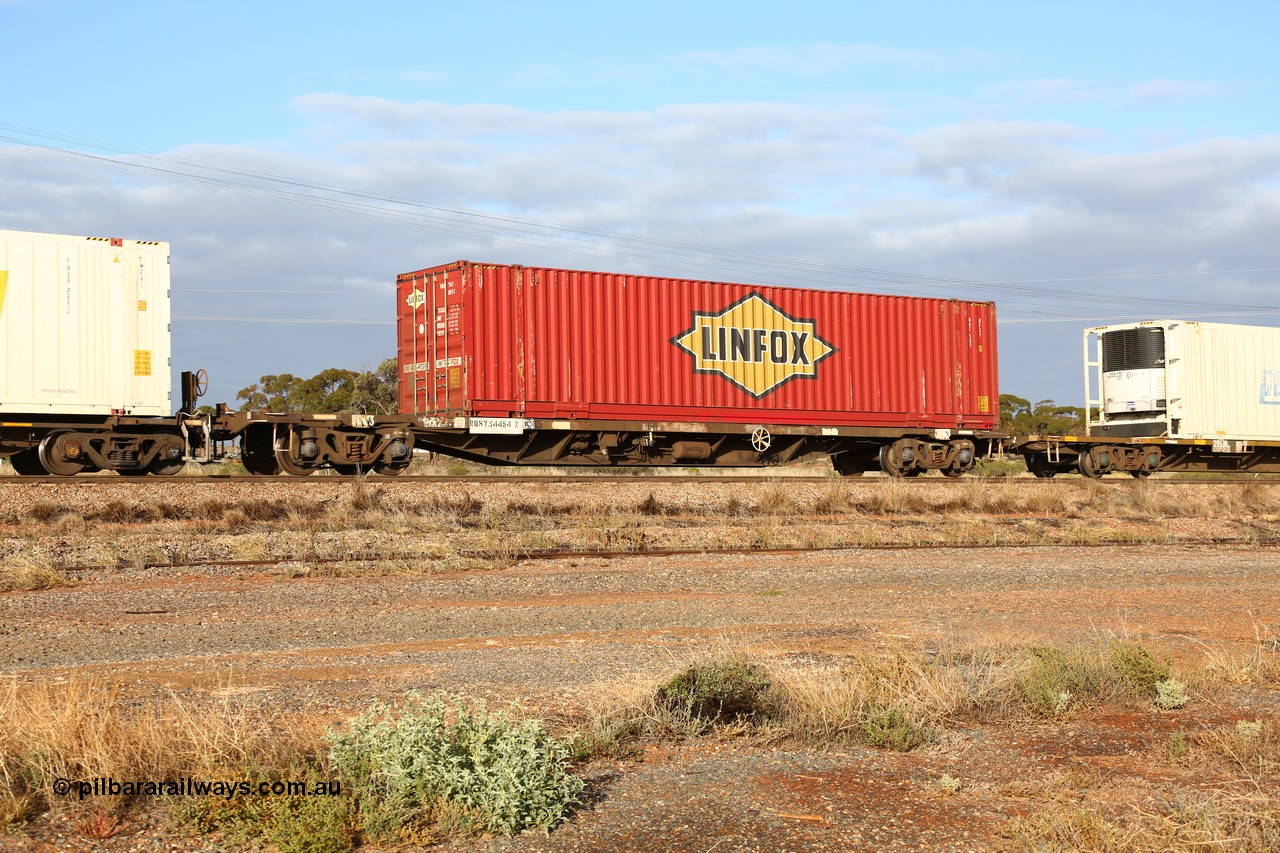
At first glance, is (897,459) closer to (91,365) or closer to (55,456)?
(91,365)

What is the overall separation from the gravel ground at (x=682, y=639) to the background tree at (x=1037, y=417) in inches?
1626

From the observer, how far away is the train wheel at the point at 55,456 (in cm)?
1498

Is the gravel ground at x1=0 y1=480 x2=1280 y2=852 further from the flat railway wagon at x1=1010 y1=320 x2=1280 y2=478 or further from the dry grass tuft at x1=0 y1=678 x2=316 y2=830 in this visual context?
the flat railway wagon at x1=1010 y1=320 x2=1280 y2=478

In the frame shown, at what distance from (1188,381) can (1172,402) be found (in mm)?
578

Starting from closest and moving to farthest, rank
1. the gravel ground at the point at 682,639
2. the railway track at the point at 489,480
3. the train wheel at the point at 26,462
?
the gravel ground at the point at 682,639 → the railway track at the point at 489,480 → the train wheel at the point at 26,462

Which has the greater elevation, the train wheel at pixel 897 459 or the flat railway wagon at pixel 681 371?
the flat railway wagon at pixel 681 371

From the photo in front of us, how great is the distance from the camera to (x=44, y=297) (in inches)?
597

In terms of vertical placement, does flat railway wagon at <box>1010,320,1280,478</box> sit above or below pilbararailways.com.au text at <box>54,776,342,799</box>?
above

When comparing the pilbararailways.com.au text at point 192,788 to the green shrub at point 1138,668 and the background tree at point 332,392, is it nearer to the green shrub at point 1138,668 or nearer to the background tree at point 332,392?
the green shrub at point 1138,668

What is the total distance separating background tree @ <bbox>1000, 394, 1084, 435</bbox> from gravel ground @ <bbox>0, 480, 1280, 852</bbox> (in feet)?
136

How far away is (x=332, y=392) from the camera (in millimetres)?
45344

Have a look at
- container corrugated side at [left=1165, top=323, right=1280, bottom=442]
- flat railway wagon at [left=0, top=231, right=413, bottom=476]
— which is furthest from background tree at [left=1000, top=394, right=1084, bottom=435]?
flat railway wagon at [left=0, top=231, right=413, bottom=476]

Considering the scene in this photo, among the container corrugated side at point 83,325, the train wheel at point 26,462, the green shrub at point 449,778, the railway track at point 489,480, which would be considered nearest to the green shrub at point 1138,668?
the green shrub at point 449,778

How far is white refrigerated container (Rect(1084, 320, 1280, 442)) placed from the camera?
24.6m
